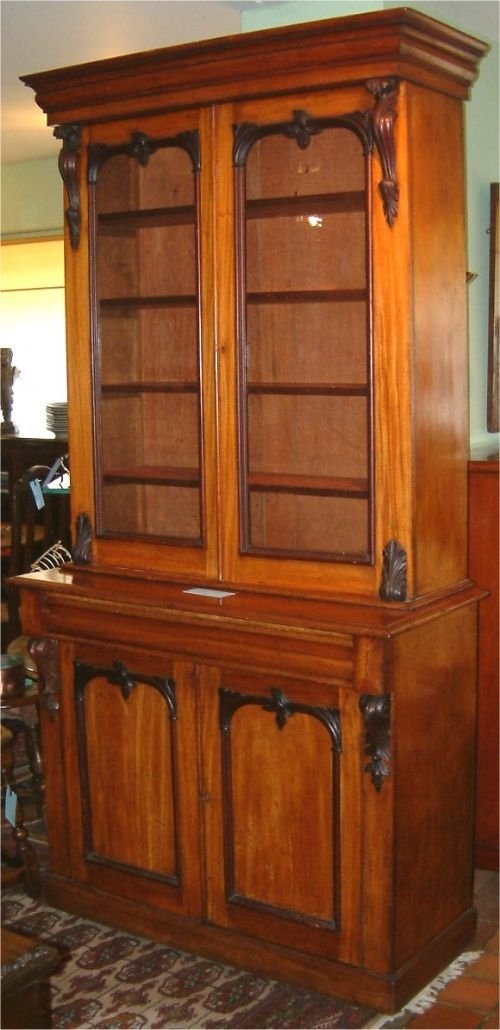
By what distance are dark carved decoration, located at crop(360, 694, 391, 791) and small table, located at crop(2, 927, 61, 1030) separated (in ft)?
3.57

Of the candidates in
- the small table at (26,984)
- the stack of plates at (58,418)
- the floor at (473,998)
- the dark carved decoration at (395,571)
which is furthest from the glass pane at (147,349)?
the stack of plates at (58,418)

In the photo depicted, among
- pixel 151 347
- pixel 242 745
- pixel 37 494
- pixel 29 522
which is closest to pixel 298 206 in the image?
pixel 151 347

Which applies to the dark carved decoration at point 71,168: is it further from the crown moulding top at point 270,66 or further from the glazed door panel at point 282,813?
the glazed door panel at point 282,813

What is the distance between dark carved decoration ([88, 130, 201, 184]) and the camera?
9.29 feet

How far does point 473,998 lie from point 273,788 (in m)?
0.66

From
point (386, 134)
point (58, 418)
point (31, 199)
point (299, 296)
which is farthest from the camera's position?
point (31, 199)

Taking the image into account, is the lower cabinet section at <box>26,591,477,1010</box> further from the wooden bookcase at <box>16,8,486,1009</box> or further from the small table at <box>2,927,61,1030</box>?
the small table at <box>2,927,61,1030</box>

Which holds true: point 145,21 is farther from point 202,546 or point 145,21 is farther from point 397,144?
point 202,546

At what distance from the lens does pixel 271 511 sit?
288cm

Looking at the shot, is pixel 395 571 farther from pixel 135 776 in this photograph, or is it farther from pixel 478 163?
pixel 478 163

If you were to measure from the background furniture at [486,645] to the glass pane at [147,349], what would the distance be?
842 millimetres

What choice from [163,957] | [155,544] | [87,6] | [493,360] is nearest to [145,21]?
[87,6]

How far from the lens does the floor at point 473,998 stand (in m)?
2.61

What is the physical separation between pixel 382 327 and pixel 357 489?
1.27ft
